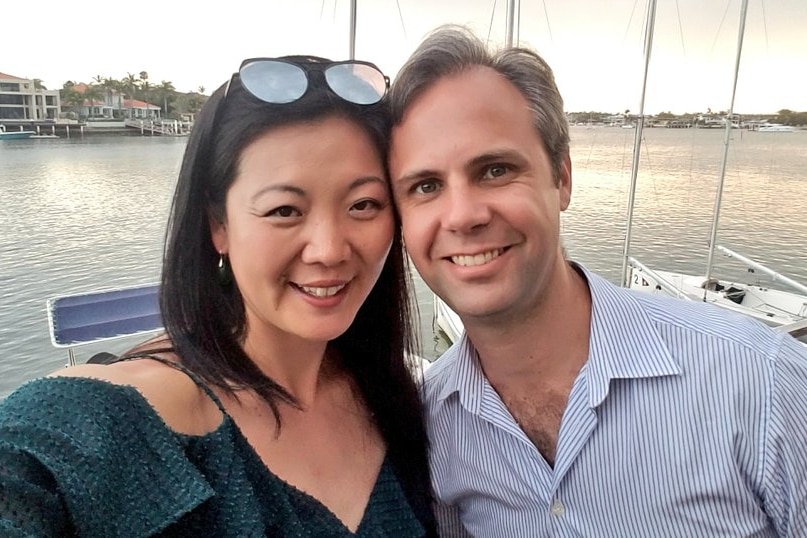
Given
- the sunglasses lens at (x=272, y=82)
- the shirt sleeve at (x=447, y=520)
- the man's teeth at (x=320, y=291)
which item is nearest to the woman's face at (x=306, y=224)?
the man's teeth at (x=320, y=291)

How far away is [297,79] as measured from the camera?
184 centimetres

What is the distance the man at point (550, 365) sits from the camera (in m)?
1.75

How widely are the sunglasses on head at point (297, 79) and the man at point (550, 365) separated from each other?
16 centimetres

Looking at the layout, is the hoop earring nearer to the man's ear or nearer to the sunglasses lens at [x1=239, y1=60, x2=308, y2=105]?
the sunglasses lens at [x1=239, y1=60, x2=308, y2=105]

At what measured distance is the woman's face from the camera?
1.73m

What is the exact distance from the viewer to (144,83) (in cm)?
7206

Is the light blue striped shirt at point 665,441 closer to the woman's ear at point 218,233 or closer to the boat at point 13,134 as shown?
the woman's ear at point 218,233

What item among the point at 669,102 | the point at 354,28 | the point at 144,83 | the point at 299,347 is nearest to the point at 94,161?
the point at 144,83

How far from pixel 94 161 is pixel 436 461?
4842 cm

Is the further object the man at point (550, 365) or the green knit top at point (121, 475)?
the man at point (550, 365)

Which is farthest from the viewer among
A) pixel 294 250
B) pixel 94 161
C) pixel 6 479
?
pixel 94 161

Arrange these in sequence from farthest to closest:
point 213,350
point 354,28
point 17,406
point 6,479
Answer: point 354,28
point 213,350
point 17,406
point 6,479

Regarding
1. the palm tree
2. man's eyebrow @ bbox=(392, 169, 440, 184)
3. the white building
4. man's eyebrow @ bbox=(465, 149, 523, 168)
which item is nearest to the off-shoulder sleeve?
man's eyebrow @ bbox=(392, 169, 440, 184)

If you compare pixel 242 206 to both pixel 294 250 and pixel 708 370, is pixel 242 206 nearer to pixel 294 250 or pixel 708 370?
pixel 294 250
